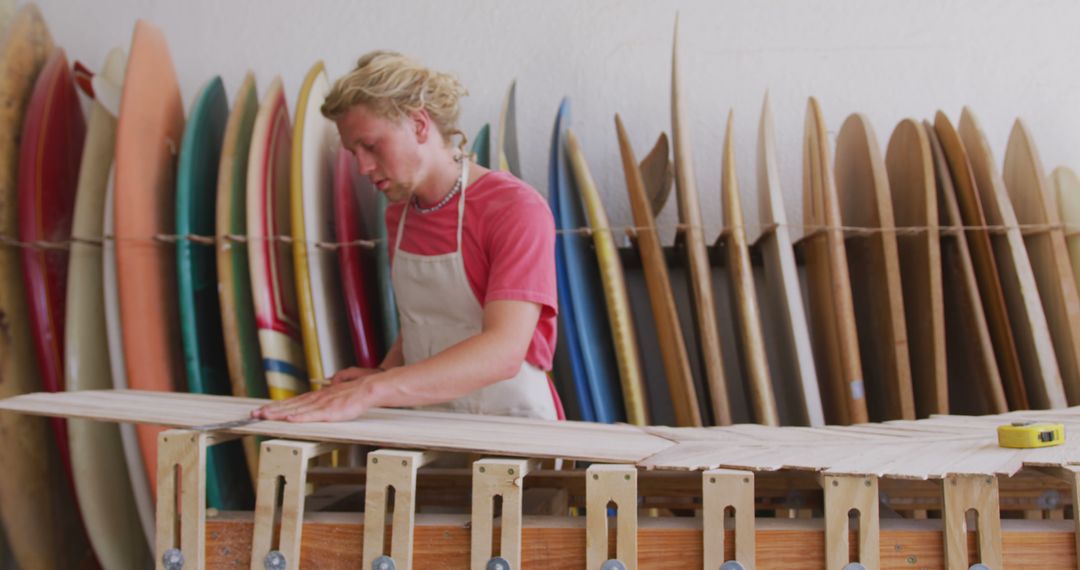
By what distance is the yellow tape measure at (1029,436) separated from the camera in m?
1.12

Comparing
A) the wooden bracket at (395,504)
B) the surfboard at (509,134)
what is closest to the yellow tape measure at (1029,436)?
the wooden bracket at (395,504)

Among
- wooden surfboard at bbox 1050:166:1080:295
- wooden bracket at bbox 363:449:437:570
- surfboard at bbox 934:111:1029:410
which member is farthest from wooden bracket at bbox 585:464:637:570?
wooden surfboard at bbox 1050:166:1080:295

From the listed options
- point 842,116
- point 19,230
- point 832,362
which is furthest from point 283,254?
point 842,116

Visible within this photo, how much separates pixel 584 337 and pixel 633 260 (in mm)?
464

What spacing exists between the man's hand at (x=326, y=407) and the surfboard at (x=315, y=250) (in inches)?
32.9

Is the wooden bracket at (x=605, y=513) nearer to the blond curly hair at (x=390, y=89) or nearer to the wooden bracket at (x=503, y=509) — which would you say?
the wooden bracket at (x=503, y=509)

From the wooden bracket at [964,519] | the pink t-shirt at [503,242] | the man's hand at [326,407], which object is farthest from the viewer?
the pink t-shirt at [503,242]

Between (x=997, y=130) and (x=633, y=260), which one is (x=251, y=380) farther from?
(x=997, y=130)

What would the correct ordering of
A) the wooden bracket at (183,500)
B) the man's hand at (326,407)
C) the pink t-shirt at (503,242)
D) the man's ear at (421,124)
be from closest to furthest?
1. the wooden bracket at (183,500)
2. the man's hand at (326,407)
3. the pink t-shirt at (503,242)
4. the man's ear at (421,124)

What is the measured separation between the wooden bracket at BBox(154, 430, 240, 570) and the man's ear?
685mm

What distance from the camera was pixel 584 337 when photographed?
2141 mm

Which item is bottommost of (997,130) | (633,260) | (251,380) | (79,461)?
(79,461)

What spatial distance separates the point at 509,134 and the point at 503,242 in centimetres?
98

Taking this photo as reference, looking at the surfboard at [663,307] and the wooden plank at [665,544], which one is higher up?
the surfboard at [663,307]
